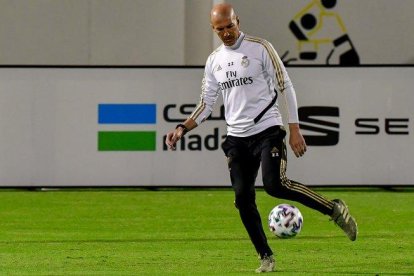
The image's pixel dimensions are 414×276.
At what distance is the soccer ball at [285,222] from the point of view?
40.5 ft

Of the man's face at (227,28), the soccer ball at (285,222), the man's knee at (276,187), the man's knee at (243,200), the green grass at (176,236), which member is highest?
the man's face at (227,28)

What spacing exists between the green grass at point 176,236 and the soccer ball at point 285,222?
0.96 feet

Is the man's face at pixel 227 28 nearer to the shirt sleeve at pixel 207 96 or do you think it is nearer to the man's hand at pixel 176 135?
the shirt sleeve at pixel 207 96

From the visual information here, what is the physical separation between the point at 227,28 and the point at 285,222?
6.75 feet

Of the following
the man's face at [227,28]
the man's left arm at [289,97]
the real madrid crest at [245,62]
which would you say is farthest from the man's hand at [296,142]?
the man's face at [227,28]

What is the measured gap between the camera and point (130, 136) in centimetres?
2152

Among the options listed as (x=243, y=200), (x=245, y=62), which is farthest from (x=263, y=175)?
(x=245, y=62)

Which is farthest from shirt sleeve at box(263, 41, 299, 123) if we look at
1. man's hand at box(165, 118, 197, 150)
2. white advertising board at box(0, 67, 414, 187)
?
white advertising board at box(0, 67, 414, 187)

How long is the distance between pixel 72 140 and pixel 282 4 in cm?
692

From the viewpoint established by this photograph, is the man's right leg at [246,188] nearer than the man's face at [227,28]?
No

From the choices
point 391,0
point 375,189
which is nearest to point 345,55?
point 391,0

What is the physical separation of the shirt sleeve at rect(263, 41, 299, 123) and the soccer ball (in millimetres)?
1409

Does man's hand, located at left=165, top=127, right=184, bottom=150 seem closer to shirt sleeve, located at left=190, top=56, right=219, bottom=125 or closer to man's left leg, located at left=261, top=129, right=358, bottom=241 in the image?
shirt sleeve, located at left=190, top=56, right=219, bottom=125

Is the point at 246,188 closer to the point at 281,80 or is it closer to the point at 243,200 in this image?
the point at 243,200
